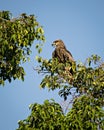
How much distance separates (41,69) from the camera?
1273 centimetres

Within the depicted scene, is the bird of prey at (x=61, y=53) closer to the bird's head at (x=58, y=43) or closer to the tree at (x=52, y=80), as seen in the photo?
the bird's head at (x=58, y=43)

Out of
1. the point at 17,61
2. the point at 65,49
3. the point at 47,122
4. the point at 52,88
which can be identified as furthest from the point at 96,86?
the point at 65,49

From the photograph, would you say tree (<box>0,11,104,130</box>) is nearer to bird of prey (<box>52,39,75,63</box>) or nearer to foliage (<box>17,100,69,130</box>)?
foliage (<box>17,100,69,130</box>)

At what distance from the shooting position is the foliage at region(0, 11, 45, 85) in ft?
37.6

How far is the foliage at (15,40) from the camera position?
451 inches

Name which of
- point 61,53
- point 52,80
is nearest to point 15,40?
point 52,80

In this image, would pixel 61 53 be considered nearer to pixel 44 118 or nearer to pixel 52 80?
pixel 52 80

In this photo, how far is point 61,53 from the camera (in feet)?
56.5

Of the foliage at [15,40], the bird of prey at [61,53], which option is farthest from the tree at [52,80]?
the bird of prey at [61,53]

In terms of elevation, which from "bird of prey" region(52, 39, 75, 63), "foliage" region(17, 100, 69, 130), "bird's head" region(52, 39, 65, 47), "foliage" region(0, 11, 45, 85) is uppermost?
"bird's head" region(52, 39, 65, 47)

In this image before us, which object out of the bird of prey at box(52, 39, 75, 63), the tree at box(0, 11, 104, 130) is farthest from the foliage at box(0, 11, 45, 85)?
the bird of prey at box(52, 39, 75, 63)

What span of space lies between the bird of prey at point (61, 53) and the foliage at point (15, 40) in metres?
4.59

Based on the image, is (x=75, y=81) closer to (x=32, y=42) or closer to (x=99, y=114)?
(x=32, y=42)

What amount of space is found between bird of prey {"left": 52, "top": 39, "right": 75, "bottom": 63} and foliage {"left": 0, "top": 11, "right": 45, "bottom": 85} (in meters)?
4.59
